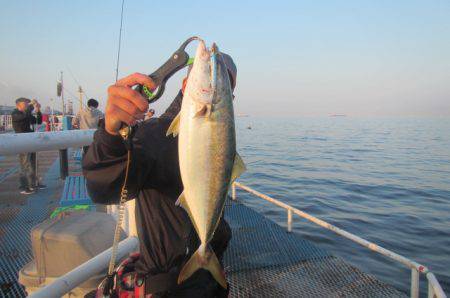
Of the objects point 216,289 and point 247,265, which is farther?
point 247,265

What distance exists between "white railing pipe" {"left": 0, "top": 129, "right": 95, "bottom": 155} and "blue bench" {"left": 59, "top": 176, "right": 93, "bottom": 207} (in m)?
2.29

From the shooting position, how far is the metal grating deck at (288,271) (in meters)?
4.47

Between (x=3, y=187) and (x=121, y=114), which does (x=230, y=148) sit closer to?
(x=121, y=114)

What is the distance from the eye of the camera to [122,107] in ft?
5.87

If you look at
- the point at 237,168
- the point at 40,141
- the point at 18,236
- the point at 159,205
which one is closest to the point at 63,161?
the point at 18,236

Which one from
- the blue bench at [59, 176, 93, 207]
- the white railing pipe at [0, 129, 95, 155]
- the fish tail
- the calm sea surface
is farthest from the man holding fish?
the calm sea surface

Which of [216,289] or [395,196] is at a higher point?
[216,289]

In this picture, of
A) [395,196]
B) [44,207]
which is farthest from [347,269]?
[395,196]

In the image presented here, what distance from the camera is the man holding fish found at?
1.79 meters

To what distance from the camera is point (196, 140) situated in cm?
177

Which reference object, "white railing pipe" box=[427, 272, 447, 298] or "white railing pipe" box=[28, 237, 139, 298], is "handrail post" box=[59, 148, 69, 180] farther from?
"white railing pipe" box=[427, 272, 447, 298]

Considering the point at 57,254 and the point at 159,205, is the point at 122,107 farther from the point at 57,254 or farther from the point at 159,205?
the point at 57,254

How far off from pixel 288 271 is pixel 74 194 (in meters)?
3.49

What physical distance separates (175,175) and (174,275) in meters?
0.70
